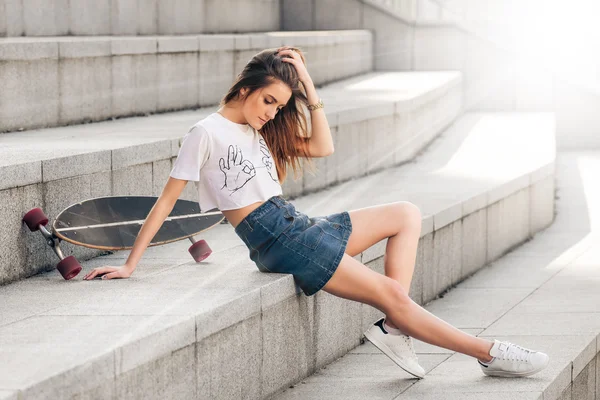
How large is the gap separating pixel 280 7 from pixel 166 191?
29.7ft

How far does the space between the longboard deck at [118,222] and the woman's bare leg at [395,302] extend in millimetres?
958

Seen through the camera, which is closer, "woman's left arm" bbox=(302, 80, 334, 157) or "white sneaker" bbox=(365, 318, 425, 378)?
"white sneaker" bbox=(365, 318, 425, 378)

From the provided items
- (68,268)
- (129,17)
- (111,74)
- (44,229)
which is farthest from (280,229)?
(129,17)

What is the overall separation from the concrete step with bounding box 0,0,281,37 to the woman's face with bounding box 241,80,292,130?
335 cm

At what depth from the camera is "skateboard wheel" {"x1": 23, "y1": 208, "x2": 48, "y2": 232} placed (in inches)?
171

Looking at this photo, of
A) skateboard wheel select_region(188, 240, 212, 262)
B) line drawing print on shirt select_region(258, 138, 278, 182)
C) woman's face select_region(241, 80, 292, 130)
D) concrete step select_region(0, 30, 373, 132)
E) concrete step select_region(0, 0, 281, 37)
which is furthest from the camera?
concrete step select_region(0, 0, 281, 37)

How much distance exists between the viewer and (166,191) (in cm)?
416

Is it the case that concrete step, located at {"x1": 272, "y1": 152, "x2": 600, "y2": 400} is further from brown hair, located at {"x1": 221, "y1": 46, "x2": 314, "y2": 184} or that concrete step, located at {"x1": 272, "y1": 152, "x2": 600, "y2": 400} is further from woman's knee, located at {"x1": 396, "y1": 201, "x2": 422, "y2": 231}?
brown hair, located at {"x1": 221, "y1": 46, "x2": 314, "y2": 184}

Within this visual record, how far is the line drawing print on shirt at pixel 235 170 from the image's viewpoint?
14.1ft

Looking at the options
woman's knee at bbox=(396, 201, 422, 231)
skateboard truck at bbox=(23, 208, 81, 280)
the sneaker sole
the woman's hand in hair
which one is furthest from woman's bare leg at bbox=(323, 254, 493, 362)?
skateboard truck at bbox=(23, 208, 81, 280)

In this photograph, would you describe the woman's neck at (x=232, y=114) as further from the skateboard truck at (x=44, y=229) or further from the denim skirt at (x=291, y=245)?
the skateboard truck at (x=44, y=229)

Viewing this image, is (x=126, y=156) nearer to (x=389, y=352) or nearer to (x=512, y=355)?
(x=389, y=352)

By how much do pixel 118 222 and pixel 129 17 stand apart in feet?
14.1

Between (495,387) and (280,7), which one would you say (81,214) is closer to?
(495,387)
